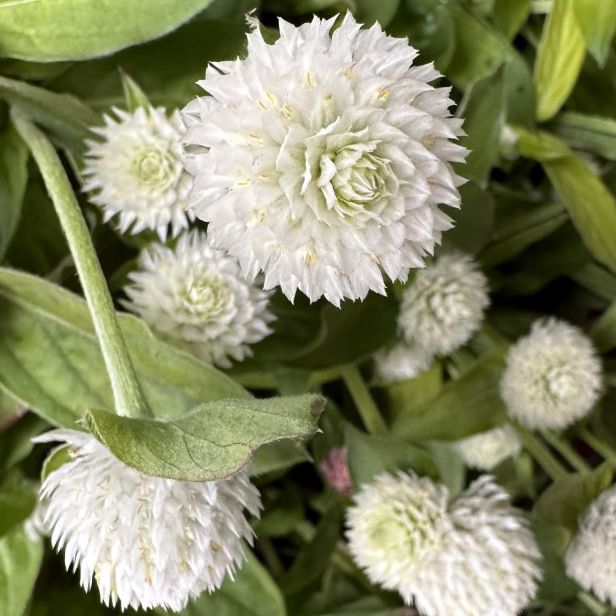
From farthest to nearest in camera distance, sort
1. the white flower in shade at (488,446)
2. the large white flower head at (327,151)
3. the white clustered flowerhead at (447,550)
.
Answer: the white flower in shade at (488,446)
the white clustered flowerhead at (447,550)
the large white flower head at (327,151)

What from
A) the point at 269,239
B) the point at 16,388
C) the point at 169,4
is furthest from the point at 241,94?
the point at 16,388

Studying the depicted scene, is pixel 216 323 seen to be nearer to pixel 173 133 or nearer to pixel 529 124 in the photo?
pixel 173 133

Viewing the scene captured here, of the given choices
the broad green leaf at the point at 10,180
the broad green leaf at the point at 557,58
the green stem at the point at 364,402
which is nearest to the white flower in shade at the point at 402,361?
the green stem at the point at 364,402

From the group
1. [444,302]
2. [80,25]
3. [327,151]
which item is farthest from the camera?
[444,302]

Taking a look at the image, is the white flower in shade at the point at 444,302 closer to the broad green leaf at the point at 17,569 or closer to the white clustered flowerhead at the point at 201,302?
the white clustered flowerhead at the point at 201,302

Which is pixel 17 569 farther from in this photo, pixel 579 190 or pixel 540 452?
pixel 579 190

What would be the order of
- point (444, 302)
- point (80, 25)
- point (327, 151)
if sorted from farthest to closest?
1. point (444, 302)
2. point (80, 25)
3. point (327, 151)

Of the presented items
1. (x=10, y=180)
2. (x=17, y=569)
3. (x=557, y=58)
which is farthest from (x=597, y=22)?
(x=17, y=569)
